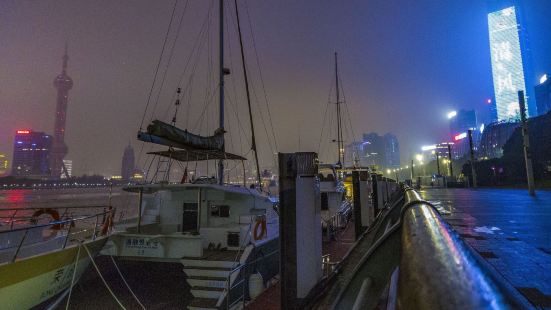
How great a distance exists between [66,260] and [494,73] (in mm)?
147857

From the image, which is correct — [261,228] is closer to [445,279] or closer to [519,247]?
[519,247]

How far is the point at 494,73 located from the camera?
119 meters

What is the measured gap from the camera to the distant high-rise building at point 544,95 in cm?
7762

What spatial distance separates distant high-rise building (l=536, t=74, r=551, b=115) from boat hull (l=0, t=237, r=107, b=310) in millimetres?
101160

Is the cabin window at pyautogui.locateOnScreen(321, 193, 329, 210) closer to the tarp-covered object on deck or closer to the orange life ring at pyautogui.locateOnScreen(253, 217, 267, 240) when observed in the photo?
the tarp-covered object on deck

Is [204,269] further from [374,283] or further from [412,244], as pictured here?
[412,244]

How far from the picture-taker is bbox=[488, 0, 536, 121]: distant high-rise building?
114125 millimetres

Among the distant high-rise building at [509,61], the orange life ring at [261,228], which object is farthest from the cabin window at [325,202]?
the distant high-rise building at [509,61]

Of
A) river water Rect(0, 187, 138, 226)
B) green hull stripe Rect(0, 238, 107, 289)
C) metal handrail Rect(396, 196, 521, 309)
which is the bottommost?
river water Rect(0, 187, 138, 226)

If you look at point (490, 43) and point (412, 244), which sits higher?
point (490, 43)

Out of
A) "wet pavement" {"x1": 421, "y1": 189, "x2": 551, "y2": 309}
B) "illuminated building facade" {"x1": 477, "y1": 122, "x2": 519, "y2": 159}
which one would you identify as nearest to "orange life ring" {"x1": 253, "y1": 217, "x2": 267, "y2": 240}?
"wet pavement" {"x1": 421, "y1": 189, "x2": 551, "y2": 309}

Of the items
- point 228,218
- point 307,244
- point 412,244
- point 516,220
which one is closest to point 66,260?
point 228,218

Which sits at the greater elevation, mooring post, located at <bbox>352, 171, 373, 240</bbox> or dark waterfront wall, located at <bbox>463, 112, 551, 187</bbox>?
dark waterfront wall, located at <bbox>463, 112, 551, 187</bbox>

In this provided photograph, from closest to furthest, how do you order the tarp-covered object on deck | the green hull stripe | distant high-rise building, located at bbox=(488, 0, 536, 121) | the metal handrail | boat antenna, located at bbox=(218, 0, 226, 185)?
the metal handrail → the green hull stripe → the tarp-covered object on deck → boat antenna, located at bbox=(218, 0, 226, 185) → distant high-rise building, located at bbox=(488, 0, 536, 121)
